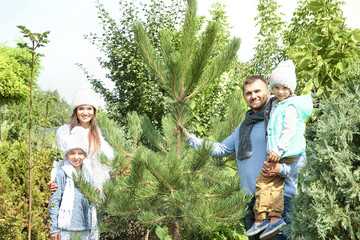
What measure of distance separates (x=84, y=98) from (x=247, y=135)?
155cm

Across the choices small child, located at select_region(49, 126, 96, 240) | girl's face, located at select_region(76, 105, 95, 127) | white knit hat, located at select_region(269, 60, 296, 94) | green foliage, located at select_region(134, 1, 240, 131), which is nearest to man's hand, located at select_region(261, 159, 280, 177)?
white knit hat, located at select_region(269, 60, 296, 94)

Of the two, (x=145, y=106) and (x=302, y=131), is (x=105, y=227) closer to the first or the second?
(x=302, y=131)

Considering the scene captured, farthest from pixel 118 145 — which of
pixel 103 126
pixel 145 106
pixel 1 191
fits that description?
pixel 145 106

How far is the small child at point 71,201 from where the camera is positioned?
10.0ft

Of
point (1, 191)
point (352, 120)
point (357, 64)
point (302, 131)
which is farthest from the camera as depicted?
point (1, 191)

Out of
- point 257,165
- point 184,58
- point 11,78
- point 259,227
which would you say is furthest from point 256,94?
point 11,78

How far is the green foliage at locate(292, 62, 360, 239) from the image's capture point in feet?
5.58

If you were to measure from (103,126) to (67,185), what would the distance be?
0.60 metres

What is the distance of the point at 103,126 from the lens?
3410mm

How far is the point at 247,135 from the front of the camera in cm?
261

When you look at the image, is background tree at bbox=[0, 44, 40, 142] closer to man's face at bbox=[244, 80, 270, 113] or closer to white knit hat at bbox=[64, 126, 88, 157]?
white knit hat at bbox=[64, 126, 88, 157]

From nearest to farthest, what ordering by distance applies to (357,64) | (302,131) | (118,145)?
(357,64), (302,131), (118,145)

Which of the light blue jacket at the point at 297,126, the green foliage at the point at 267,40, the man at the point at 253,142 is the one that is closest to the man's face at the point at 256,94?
the man at the point at 253,142

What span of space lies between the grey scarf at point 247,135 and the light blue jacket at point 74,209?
1.37 m
